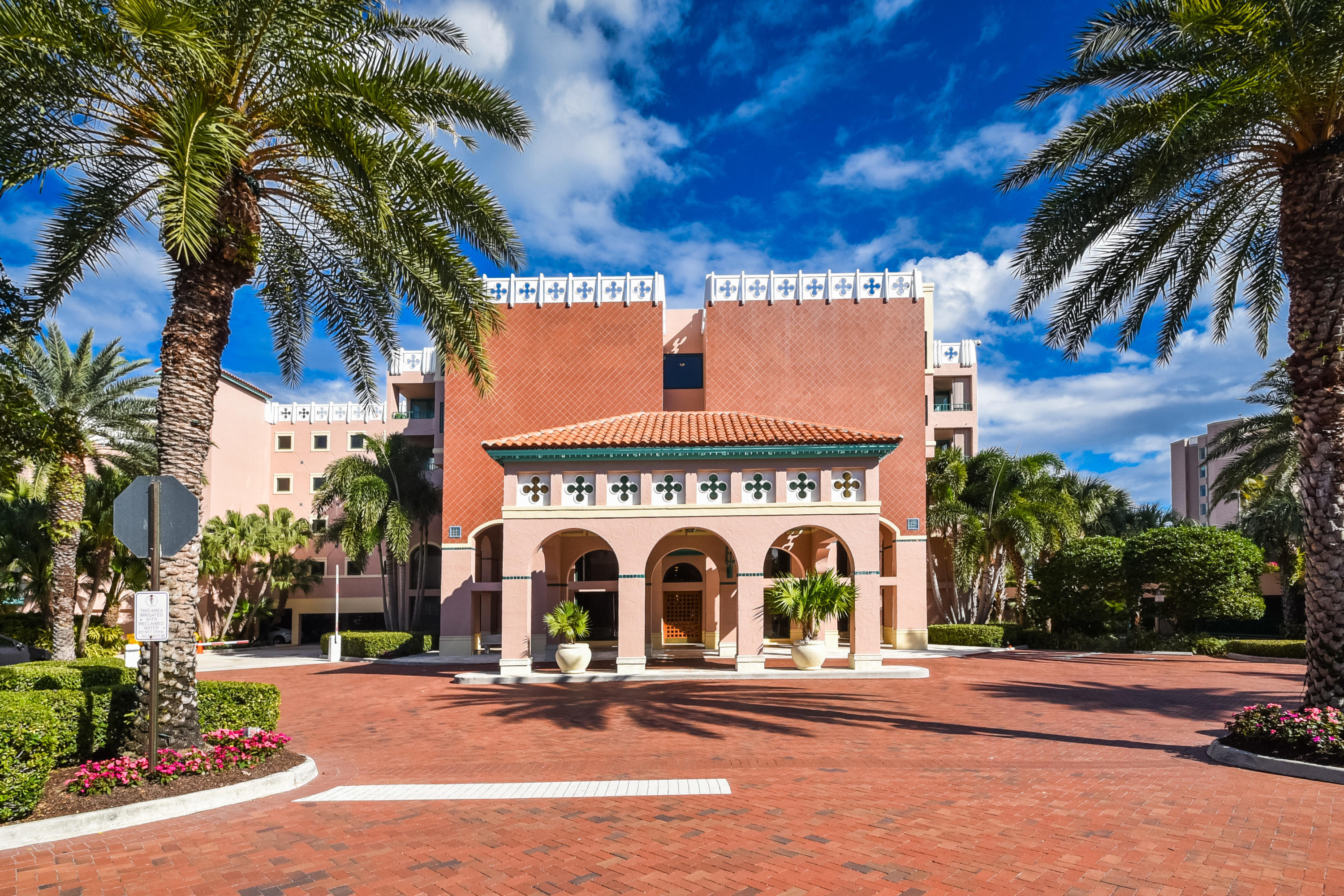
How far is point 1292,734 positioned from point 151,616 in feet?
42.5

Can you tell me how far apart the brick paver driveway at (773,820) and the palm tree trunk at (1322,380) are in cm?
225

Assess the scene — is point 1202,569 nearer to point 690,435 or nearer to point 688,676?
point 690,435

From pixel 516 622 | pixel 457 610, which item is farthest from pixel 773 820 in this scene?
pixel 457 610

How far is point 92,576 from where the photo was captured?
31859 millimetres

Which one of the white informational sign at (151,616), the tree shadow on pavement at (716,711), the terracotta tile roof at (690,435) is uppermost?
the terracotta tile roof at (690,435)

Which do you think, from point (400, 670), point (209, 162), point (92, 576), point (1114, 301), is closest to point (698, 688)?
point (400, 670)

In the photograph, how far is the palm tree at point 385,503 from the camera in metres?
31.1

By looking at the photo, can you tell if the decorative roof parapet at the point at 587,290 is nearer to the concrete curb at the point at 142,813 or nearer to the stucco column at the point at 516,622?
the stucco column at the point at 516,622

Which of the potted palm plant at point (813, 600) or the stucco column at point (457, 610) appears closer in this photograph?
the potted palm plant at point (813, 600)

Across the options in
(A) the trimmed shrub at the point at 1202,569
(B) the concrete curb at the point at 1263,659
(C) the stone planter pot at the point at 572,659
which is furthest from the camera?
(A) the trimmed shrub at the point at 1202,569

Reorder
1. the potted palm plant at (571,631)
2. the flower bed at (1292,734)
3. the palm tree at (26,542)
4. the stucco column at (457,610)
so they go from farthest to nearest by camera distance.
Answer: the stucco column at (457,610) < the palm tree at (26,542) < the potted palm plant at (571,631) < the flower bed at (1292,734)

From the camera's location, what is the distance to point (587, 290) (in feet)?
103

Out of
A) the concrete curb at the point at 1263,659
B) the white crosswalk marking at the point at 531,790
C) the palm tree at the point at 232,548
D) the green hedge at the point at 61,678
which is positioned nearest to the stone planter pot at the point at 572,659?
the green hedge at the point at 61,678

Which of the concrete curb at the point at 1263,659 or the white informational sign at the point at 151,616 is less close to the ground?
the white informational sign at the point at 151,616
